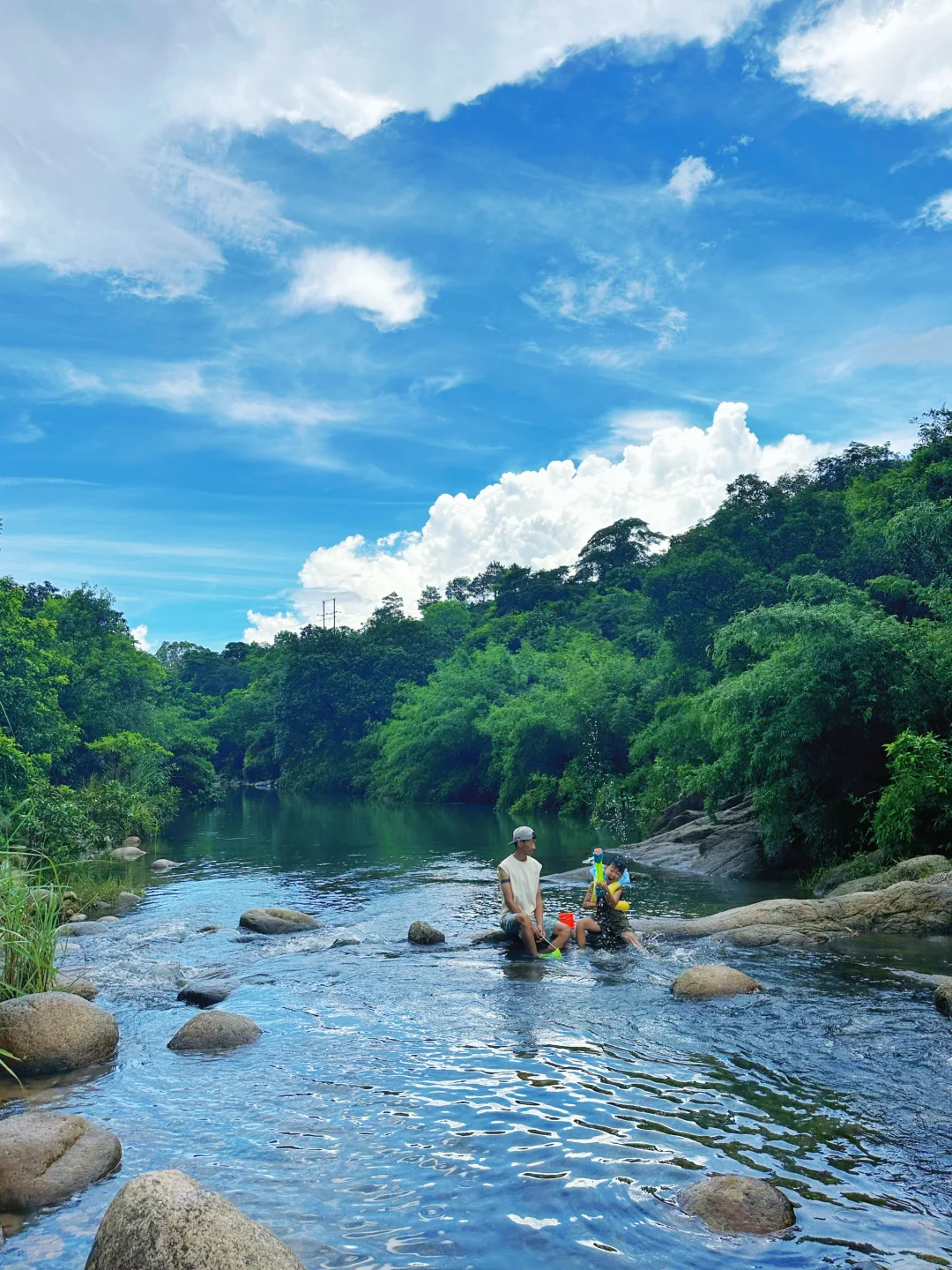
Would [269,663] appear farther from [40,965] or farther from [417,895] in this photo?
[40,965]

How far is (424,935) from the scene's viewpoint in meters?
14.2

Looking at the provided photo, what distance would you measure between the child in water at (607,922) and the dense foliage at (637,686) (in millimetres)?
6313

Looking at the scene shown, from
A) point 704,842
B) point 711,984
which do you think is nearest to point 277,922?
point 711,984

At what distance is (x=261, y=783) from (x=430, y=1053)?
8221 cm

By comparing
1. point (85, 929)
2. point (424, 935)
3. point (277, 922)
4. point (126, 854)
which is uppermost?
point (424, 935)

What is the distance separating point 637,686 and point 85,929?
29372 mm

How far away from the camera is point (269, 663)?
97.7 metres

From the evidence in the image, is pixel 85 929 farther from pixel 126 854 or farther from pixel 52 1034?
pixel 126 854

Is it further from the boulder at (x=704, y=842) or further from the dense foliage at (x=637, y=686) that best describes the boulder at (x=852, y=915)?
the boulder at (x=704, y=842)

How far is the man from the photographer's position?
12.3 meters

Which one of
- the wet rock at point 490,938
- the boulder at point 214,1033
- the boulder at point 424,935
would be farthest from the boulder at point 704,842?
the boulder at point 214,1033

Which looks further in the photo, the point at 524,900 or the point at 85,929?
the point at 85,929

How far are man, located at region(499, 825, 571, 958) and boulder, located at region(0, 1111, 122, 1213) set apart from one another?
21.0 ft

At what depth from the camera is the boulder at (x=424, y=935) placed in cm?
1411
